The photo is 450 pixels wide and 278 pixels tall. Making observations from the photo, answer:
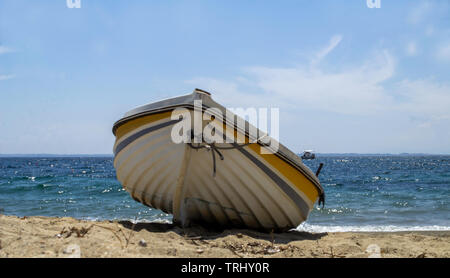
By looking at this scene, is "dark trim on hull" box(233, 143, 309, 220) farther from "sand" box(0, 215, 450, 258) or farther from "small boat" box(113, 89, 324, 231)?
"sand" box(0, 215, 450, 258)

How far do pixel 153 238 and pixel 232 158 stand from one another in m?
1.30

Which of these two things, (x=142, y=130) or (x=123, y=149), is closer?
(x=142, y=130)

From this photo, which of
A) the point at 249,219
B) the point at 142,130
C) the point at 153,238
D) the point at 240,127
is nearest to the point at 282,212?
the point at 249,219

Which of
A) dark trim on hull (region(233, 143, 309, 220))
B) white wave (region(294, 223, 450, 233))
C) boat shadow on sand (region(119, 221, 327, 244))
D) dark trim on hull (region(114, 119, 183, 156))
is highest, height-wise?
dark trim on hull (region(114, 119, 183, 156))

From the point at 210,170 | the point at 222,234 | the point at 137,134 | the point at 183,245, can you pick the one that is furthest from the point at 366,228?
the point at 137,134

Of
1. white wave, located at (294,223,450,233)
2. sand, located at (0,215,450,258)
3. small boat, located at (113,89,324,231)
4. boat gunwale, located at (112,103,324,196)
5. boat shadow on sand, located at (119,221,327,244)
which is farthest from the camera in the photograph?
white wave, located at (294,223,450,233)

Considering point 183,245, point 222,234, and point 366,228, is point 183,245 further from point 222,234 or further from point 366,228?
point 366,228

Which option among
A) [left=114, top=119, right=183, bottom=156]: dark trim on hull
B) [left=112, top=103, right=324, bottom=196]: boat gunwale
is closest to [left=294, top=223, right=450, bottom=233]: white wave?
[left=112, top=103, right=324, bottom=196]: boat gunwale

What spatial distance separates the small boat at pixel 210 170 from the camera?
423cm

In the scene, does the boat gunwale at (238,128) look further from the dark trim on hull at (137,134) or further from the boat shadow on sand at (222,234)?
the boat shadow on sand at (222,234)

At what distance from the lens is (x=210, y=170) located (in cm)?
450

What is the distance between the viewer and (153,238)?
3.86m

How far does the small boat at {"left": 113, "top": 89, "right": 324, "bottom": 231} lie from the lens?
13.9 feet
